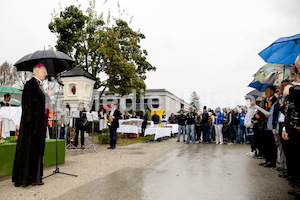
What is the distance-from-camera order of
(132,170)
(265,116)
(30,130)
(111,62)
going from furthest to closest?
(111,62) < (265,116) < (132,170) < (30,130)

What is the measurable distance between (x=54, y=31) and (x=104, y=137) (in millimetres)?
16196

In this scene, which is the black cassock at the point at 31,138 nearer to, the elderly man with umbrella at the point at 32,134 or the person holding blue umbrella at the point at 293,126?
the elderly man with umbrella at the point at 32,134

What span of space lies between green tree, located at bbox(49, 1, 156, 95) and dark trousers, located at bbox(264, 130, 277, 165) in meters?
14.8

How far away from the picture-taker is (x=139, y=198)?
3.88 metres

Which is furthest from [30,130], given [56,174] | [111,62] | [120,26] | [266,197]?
[120,26]

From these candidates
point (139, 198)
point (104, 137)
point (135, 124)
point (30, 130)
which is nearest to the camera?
point (139, 198)

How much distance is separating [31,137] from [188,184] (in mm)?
3558

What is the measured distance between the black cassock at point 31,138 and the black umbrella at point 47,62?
0.76 metres

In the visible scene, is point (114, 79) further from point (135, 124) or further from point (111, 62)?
point (135, 124)

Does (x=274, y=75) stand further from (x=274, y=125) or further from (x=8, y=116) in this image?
(x=8, y=116)

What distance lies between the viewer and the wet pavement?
4.05 m

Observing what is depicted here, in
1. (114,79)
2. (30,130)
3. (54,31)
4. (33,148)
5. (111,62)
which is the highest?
(54,31)

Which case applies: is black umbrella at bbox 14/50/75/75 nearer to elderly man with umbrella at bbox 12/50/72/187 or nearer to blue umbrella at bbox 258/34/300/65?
elderly man with umbrella at bbox 12/50/72/187

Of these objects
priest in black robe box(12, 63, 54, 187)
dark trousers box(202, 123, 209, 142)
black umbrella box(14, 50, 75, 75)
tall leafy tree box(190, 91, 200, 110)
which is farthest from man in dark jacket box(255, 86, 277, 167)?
tall leafy tree box(190, 91, 200, 110)
